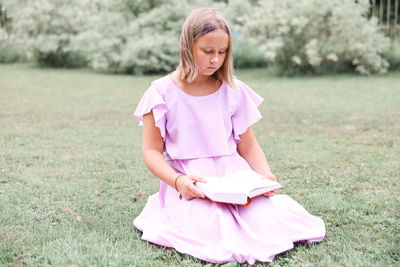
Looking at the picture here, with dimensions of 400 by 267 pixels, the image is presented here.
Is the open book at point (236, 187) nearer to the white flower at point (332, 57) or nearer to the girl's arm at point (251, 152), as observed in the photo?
the girl's arm at point (251, 152)

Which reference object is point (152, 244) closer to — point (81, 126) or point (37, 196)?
point (37, 196)

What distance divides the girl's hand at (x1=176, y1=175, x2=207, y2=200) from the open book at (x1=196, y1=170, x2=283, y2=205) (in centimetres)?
2

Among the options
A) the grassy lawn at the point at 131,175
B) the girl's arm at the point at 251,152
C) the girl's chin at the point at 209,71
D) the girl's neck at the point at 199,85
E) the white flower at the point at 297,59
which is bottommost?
the white flower at the point at 297,59

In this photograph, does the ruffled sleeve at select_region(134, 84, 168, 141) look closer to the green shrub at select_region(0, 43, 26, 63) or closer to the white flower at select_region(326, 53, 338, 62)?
the white flower at select_region(326, 53, 338, 62)

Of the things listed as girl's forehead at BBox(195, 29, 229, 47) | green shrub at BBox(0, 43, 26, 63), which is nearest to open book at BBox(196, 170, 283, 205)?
girl's forehead at BBox(195, 29, 229, 47)

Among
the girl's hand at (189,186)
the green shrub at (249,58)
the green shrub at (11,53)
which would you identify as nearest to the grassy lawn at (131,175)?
the girl's hand at (189,186)

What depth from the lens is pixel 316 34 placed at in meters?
10.2

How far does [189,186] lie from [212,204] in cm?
15

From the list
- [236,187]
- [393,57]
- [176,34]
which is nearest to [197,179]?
[236,187]

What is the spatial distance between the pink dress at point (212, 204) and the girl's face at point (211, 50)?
0.21m

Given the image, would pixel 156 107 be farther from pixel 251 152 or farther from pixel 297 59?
pixel 297 59

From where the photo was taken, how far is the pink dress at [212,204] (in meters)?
2.28

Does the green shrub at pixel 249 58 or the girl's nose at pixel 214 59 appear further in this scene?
the green shrub at pixel 249 58

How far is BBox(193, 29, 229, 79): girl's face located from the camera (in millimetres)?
2342
